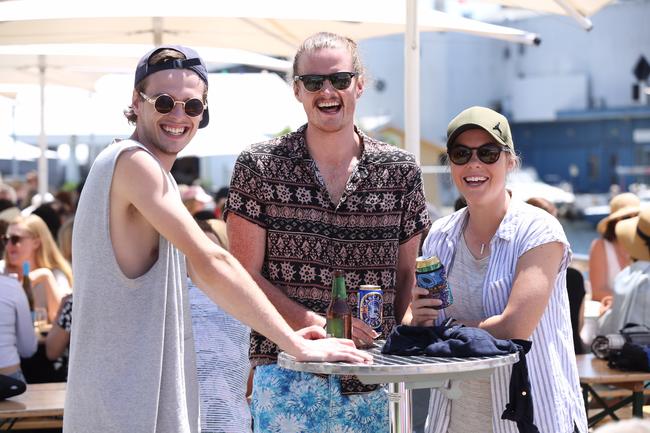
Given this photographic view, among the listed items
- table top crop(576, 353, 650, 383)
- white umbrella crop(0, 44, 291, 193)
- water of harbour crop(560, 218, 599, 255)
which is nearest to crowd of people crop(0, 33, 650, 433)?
table top crop(576, 353, 650, 383)

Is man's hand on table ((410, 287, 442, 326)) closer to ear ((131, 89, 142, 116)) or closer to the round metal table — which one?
the round metal table

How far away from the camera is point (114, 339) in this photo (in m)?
2.38

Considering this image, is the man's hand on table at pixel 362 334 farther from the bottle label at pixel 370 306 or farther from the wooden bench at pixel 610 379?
the wooden bench at pixel 610 379

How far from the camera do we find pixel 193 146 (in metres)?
12.2

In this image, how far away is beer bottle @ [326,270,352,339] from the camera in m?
2.93

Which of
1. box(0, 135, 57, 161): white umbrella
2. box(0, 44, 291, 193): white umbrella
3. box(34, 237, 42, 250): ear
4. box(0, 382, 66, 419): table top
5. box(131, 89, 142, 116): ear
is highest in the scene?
box(0, 44, 291, 193): white umbrella

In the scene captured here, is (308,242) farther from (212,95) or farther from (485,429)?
(212,95)

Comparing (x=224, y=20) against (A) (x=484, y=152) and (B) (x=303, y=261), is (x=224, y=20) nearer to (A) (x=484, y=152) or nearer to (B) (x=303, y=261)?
(B) (x=303, y=261)

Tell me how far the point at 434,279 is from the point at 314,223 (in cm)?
49

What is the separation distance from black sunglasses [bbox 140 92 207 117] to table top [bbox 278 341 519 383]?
71 centimetres

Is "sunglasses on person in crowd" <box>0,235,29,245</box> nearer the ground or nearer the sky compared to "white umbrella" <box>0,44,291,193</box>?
nearer the ground

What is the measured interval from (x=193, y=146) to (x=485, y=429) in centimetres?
952

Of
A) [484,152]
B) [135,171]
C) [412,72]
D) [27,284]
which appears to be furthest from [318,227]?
[27,284]

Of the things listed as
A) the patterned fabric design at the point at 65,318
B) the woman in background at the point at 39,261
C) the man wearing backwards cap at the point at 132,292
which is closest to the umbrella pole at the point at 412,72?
the patterned fabric design at the point at 65,318
